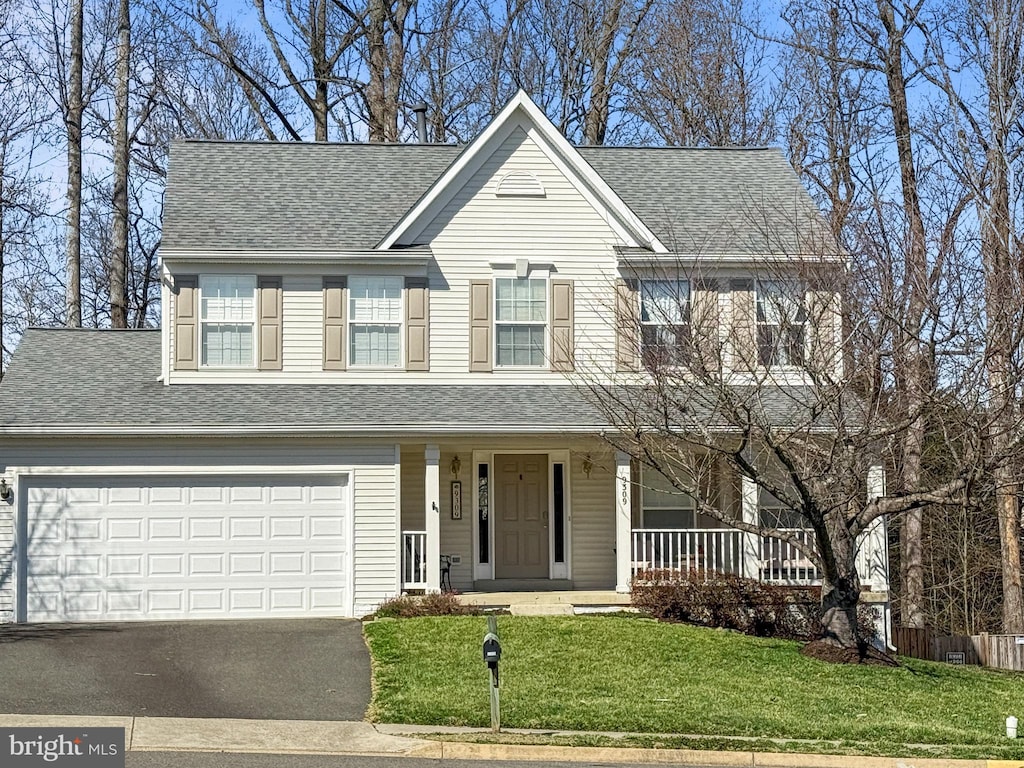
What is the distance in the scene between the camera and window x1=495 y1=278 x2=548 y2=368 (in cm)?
2281

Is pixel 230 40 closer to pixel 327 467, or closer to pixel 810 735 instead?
pixel 327 467

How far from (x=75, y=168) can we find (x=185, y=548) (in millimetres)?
15882

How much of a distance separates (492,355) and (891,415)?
719 centimetres

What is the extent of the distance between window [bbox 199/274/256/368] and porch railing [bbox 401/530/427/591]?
3968 millimetres

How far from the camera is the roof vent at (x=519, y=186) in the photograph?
22.9m

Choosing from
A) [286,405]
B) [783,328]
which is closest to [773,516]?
[783,328]

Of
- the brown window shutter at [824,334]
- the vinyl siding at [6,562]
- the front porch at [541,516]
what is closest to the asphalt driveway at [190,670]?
the vinyl siding at [6,562]

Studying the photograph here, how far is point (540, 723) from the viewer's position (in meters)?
13.3

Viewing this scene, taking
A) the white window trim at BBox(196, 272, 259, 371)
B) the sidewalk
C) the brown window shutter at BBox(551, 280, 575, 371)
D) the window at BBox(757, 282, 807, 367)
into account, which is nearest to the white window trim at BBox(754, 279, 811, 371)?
the window at BBox(757, 282, 807, 367)

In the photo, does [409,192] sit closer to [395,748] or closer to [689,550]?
[689,550]

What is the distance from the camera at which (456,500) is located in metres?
22.5

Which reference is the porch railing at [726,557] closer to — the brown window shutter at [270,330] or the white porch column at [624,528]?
the white porch column at [624,528]

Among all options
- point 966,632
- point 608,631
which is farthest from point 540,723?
point 966,632

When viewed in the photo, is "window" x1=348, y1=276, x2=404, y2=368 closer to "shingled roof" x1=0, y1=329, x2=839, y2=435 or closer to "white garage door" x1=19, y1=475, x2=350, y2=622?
"shingled roof" x1=0, y1=329, x2=839, y2=435
